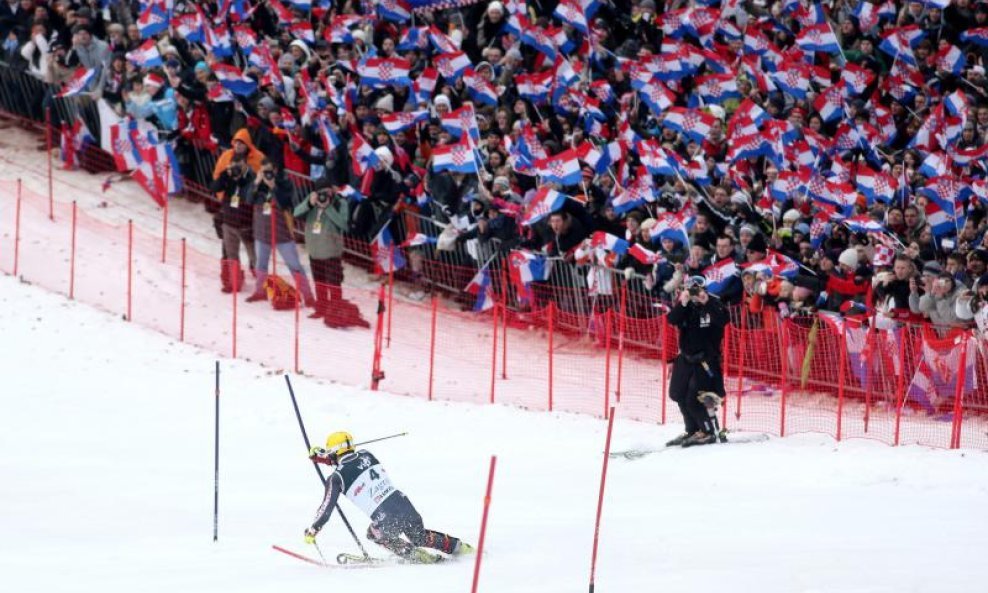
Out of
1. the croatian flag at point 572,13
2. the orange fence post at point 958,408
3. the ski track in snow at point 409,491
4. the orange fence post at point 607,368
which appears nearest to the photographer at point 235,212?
the ski track in snow at point 409,491

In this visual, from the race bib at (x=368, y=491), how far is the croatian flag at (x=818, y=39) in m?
10.8

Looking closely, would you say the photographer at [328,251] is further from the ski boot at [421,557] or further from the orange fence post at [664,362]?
the ski boot at [421,557]

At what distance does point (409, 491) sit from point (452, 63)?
7942 mm

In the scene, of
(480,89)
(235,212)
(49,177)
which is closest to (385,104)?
(480,89)

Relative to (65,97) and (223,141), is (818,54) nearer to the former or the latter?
(223,141)

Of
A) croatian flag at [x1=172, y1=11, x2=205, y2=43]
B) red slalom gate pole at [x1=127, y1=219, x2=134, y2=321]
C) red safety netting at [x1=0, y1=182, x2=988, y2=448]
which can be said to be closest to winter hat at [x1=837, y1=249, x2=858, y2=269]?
red safety netting at [x1=0, y1=182, x2=988, y2=448]

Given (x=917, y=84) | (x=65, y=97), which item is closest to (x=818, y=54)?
(x=917, y=84)

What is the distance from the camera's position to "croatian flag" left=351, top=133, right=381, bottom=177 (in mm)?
24266

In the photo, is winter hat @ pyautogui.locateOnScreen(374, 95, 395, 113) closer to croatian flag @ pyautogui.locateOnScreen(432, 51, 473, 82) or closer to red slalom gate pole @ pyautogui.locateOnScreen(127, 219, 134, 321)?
croatian flag @ pyautogui.locateOnScreen(432, 51, 473, 82)

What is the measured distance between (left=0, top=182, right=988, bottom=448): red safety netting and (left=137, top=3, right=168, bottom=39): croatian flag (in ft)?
8.89

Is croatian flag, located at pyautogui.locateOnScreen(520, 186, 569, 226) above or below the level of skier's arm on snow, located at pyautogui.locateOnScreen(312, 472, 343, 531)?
above

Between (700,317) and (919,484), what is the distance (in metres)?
2.92

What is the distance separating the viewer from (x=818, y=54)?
24.7m

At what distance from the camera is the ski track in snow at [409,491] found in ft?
49.5
